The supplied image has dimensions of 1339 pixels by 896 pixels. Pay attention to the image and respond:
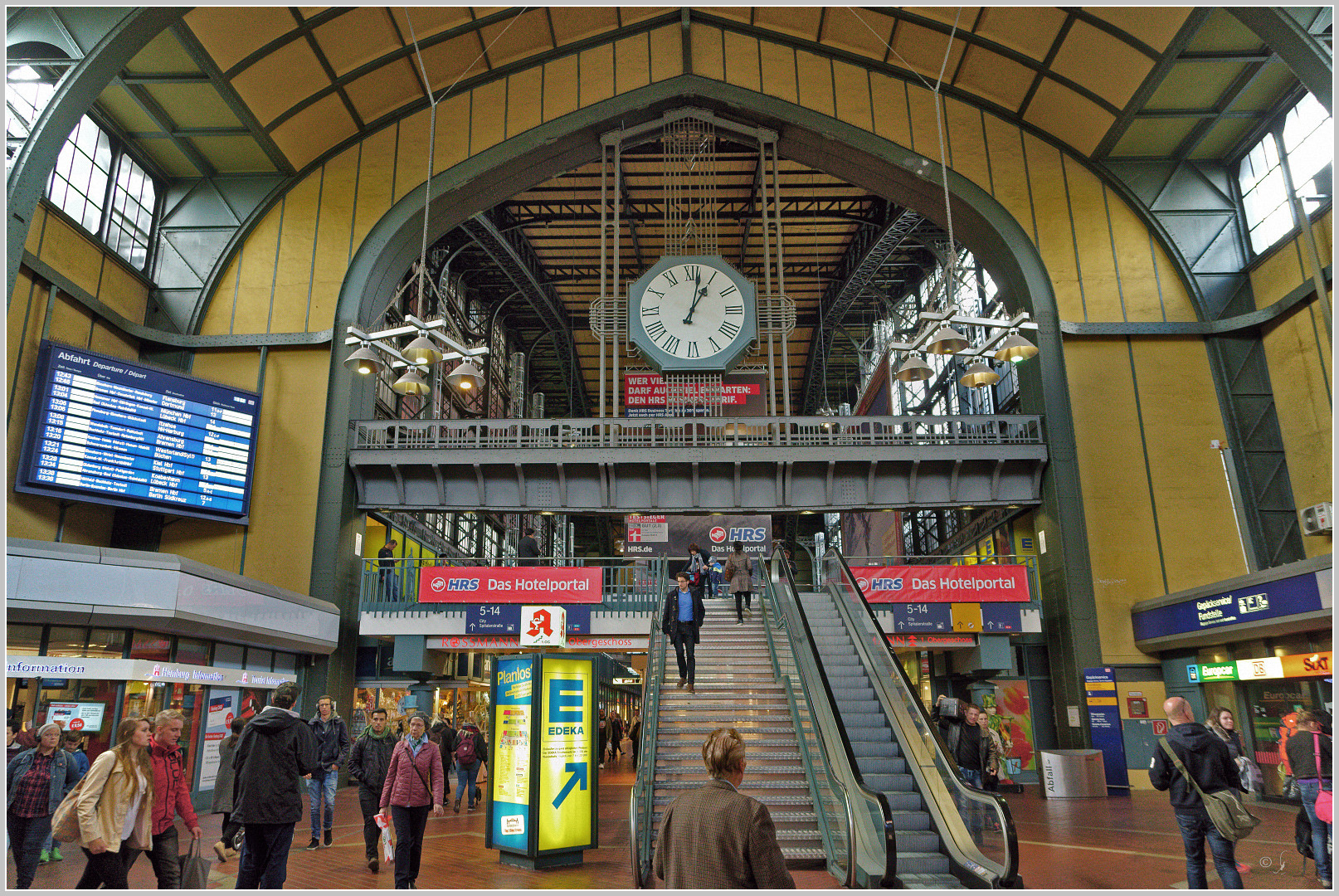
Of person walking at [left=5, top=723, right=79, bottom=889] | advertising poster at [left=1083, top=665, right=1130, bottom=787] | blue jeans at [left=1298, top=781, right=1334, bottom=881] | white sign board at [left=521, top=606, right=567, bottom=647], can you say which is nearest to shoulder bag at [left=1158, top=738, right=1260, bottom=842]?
blue jeans at [left=1298, top=781, right=1334, bottom=881]

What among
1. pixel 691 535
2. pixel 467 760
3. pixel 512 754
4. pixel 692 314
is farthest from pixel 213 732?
pixel 691 535

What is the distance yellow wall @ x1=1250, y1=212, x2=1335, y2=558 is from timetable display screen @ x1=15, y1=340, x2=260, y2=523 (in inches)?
795

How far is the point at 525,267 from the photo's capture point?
27672mm

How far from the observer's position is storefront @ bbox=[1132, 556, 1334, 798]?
12344 millimetres

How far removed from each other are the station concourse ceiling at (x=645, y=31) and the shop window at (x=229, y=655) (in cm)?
1055

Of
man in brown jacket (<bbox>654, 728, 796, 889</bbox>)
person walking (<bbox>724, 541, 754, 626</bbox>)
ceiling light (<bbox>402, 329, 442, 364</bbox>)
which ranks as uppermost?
ceiling light (<bbox>402, 329, 442, 364</bbox>)

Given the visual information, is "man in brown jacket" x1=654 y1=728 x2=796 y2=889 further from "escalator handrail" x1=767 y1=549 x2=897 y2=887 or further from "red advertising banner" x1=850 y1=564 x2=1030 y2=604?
"red advertising banner" x1=850 y1=564 x2=1030 y2=604

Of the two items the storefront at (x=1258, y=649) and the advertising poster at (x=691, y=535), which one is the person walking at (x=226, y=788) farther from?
the advertising poster at (x=691, y=535)

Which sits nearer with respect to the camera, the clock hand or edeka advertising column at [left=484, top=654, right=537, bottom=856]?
edeka advertising column at [left=484, top=654, right=537, bottom=856]

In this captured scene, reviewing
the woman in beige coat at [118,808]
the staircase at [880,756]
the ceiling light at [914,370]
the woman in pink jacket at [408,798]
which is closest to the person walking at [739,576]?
the staircase at [880,756]

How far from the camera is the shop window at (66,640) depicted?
11.1m

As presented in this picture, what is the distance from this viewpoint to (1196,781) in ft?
19.5

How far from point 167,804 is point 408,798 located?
5.53 ft

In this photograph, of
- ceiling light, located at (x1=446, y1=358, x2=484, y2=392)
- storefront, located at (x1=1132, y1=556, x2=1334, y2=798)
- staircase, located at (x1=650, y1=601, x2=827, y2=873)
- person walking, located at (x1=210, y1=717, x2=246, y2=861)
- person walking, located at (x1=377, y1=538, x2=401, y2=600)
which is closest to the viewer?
person walking, located at (x1=210, y1=717, x2=246, y2=861)
